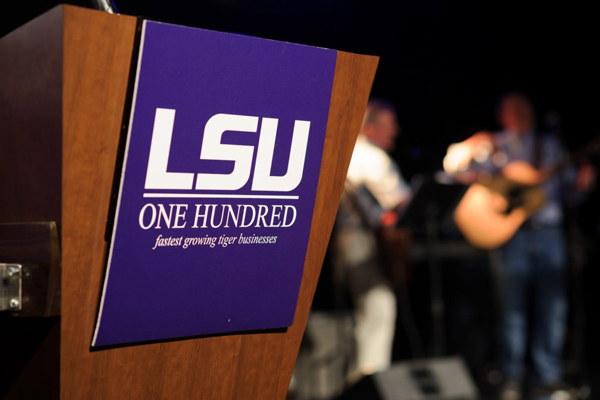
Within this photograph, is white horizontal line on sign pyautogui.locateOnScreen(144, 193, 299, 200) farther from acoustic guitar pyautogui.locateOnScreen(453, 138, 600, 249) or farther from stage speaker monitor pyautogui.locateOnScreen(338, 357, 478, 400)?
acoustic guitar pyautogui.locateOnScreen(453, 138, 600, 249)

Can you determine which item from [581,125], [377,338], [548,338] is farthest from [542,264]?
[581,125]

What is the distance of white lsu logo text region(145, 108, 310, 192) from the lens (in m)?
0.73

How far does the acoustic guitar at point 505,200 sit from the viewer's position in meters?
3.49

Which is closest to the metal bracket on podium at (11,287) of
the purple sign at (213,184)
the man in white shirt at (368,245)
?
the purple sign at (213,184)

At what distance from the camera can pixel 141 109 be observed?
711 mm

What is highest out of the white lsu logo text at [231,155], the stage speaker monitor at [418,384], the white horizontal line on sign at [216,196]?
the white lsu logo text at [231,155]

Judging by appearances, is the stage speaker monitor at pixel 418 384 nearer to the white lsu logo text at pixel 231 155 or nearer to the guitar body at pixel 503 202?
the guitar body at pixel 503 202

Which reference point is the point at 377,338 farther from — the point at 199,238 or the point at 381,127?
the point at 199,238

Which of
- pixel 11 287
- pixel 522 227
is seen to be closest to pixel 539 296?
pixel 522 227

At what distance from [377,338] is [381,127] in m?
1.13

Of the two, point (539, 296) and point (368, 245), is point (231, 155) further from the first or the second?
point (539, 296)

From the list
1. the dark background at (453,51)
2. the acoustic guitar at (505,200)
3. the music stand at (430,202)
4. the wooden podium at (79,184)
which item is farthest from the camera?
the dark background at (453,51)

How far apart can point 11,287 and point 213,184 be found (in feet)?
0.89

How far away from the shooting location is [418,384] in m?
2.57
